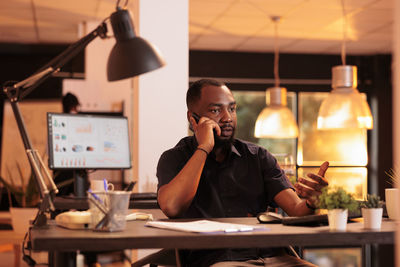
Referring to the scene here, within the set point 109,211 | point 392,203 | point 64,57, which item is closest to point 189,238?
point 109,211

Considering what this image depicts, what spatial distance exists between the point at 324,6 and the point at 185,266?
184 inches

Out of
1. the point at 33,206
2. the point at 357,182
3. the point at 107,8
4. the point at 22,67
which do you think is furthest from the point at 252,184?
the point at 22,67

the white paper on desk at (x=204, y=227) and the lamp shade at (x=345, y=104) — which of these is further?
the lamp shade at (x=345, y=104)

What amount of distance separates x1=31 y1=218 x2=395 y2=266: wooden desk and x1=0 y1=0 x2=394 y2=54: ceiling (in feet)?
14.9

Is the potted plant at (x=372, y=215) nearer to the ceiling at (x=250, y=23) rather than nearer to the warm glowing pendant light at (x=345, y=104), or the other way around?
the warm glowing pendant light at (x=345, y=104)

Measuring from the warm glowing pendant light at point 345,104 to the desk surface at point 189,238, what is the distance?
2881 mm

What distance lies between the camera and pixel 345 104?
15.3ft

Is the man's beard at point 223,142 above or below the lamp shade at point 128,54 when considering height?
below

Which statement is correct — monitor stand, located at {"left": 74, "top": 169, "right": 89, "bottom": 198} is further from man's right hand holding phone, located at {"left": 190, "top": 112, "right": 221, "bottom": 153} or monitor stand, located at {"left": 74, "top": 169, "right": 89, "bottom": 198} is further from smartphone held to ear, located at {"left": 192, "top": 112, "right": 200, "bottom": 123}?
man's right hand holding phone, located at {"left": 190, "top": 112, "right": 221, "bottom": 153}

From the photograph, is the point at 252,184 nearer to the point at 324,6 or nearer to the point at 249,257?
the point at 249,257

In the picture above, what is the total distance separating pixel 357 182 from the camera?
3721 mm

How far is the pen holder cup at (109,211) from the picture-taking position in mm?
1769

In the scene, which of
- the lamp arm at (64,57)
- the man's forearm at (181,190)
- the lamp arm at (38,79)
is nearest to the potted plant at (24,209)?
the lamp arm at (38,79)

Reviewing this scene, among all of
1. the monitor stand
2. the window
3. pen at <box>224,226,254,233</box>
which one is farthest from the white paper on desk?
the window
